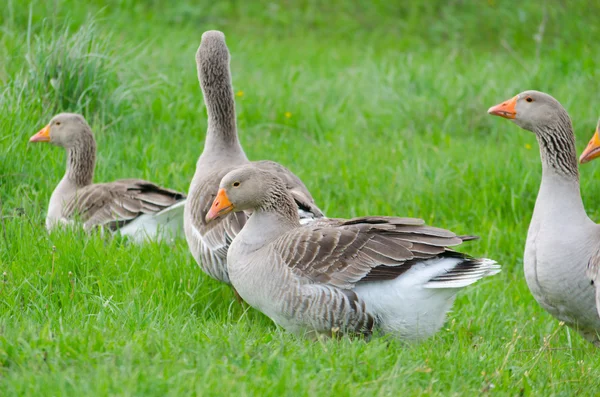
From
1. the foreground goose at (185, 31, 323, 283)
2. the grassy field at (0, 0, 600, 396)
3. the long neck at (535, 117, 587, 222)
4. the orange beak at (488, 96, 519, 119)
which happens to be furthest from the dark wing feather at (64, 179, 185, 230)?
the long neck at (535, 117, 587, 222)

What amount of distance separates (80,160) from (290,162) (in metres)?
2.26

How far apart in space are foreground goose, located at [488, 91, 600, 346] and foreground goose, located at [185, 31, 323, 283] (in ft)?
5.37

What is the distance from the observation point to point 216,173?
6.55 meters

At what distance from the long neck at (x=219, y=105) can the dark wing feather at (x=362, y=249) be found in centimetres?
181

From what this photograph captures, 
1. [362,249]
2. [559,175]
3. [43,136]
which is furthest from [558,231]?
[43,136]

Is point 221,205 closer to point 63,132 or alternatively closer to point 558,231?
point 558,231

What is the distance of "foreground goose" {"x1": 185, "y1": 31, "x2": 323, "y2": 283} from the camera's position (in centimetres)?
612

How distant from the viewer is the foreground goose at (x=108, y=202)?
7.16 metres

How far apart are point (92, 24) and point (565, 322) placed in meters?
5.93

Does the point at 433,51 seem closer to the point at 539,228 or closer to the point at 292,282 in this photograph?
the point at 539,228

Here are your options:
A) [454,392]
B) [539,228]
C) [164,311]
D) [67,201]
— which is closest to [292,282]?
[164,311]

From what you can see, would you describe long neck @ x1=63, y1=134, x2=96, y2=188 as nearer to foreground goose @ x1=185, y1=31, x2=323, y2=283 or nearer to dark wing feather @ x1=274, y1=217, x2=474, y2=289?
foreground goose @ x1=185, y1=31, x2=323, y2=283

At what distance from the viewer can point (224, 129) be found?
7008 millimetres

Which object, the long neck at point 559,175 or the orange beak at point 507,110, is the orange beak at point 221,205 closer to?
the orange beak at point 507,110
